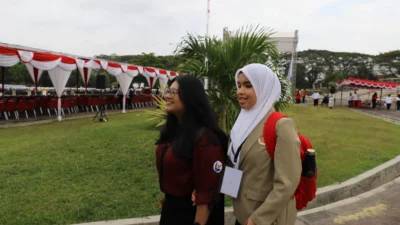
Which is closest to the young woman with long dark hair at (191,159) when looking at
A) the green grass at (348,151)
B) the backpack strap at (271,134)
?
the backpack strap at (271,134)

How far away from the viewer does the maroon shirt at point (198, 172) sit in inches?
62.9

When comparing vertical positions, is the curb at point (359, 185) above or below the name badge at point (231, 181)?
below

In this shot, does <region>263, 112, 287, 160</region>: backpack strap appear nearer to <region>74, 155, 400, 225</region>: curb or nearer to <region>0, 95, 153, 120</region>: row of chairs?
<region>74, 155, 400, 225</region>: curb

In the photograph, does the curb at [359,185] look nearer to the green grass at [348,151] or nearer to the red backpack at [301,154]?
the green grass at [348,151]

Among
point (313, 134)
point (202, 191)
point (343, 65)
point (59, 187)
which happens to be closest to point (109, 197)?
point (59, 187)

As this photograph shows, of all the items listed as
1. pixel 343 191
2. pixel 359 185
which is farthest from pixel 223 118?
pixel 359 185

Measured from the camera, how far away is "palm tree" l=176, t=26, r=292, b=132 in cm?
460

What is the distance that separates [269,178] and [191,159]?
0.42 m

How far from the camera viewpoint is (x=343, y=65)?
246 ft

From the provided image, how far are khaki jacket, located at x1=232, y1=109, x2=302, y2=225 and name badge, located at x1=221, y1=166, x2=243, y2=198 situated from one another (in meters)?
0.02

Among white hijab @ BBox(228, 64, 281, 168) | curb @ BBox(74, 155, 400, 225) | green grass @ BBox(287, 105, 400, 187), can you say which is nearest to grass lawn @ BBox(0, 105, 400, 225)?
green grass @ BBox(287, 105, 400, 187)

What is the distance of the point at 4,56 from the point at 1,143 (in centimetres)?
350

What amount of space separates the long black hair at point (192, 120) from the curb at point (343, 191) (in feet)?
5.75

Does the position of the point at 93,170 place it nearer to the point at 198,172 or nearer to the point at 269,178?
the point at 198,172
